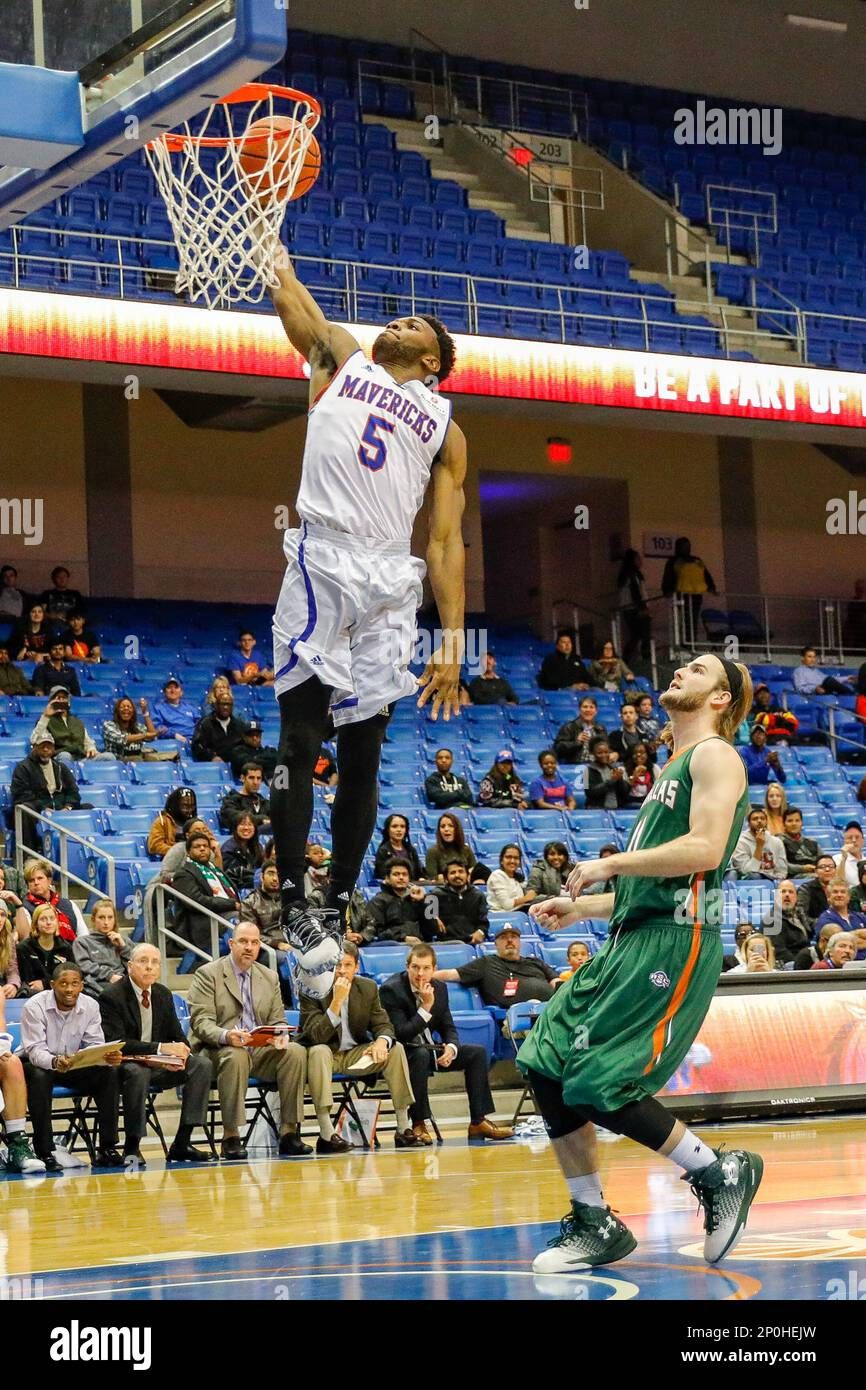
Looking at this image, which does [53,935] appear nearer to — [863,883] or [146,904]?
[146,904]

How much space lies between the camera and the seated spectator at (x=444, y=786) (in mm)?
16859

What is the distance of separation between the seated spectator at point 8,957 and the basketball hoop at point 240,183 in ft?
19.1

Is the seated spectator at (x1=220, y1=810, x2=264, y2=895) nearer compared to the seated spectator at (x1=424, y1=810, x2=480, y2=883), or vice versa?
the seated spectator at (x1=220, y1=810, x2=264, y2=895)

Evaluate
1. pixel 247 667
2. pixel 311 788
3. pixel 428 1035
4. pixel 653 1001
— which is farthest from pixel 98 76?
pixel 247 667

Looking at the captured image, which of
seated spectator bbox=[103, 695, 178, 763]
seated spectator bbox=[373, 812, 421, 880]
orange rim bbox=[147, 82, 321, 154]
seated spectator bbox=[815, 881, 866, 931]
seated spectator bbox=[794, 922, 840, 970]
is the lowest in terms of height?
seated spectator bbox=[794, 922, 840, 970]

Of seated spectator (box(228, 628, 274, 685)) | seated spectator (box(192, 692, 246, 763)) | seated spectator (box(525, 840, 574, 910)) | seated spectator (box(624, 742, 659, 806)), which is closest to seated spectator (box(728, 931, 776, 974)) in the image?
seated spectator (box(525, 840, 574, 910))

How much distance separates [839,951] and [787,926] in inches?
44.9

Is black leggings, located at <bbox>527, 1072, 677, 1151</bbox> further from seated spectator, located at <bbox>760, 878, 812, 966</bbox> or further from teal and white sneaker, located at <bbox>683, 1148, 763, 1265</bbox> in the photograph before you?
seated spectator, located at <bbox>760, 878, 812, 966</bbox>

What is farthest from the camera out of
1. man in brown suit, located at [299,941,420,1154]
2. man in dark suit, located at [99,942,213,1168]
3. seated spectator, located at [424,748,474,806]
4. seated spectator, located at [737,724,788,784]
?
seated spectator, located at [737,724,788,784]

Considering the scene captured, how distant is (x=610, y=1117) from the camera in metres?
5.80

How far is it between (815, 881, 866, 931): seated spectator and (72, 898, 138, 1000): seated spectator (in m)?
5.85

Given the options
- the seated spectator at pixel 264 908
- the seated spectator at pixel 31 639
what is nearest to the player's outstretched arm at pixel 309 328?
the seated spectator at pixel 264 908

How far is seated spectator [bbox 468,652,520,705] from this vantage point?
19.7m
